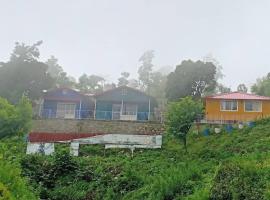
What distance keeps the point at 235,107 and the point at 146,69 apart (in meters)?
29.9

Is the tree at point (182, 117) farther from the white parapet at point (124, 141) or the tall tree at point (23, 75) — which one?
the tall tree at point (23, 75)

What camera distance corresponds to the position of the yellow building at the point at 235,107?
3919 cm

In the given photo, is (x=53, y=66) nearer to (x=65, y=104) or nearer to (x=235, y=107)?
(x=65, y=104)

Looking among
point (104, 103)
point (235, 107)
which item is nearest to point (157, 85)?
point (104, 103)

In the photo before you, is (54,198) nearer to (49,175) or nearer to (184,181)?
(49,175)

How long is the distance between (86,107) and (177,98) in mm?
9096

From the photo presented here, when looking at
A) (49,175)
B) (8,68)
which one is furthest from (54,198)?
(8,68)

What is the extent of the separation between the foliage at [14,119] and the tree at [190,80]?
1964 cm

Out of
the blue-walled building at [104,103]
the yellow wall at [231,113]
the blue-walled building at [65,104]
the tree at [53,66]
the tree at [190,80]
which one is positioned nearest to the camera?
the yellow wall at [231,113]

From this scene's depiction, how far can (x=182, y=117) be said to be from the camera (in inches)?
1052

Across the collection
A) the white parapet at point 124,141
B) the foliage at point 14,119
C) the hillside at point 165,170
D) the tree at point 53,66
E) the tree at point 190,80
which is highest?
the tree at point 53,66

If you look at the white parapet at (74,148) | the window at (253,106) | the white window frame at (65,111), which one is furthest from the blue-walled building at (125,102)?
the white parapet at (74,148)

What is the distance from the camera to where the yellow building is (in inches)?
1543

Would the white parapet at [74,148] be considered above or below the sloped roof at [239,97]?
below
